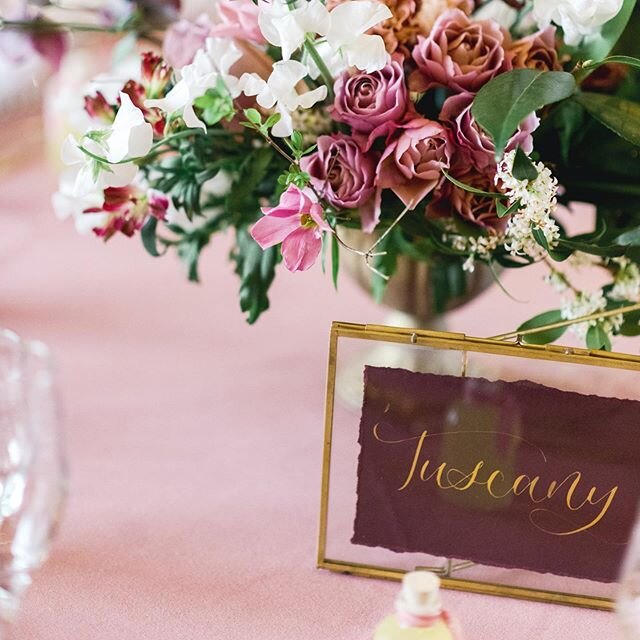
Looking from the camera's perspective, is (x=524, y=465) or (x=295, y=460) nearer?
(x=524, y=465)

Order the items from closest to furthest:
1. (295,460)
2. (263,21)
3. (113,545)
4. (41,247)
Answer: (263,21) < (113,545) < (295,460) < (41,247)

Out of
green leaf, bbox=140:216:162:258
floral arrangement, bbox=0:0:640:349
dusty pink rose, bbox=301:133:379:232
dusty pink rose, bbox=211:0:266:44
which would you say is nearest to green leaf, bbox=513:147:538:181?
floral arrangement, bbox=0:0:640:349

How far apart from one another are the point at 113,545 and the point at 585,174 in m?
0.49

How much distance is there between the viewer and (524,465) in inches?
25.6

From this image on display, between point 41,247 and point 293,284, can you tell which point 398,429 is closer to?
point 293,284

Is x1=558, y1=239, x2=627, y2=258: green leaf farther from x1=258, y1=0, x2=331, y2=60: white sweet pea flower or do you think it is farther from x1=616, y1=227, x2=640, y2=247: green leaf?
x1=258, y1=0, x2=331, y2=60: white sweet pea flower

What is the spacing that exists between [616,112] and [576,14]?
84 millimetres

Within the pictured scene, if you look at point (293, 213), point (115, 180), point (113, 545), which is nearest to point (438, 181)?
point (293, 213)

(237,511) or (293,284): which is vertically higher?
(293,284)

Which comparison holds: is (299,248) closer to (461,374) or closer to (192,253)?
(461,374)

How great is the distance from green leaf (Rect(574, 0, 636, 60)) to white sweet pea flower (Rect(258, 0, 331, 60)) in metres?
0.22

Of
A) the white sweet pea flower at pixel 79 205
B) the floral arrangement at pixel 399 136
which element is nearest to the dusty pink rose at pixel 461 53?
the floral arrangement at pixel 399 136

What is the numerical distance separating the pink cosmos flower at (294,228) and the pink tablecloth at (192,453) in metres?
0.25

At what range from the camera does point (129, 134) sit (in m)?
0.66
